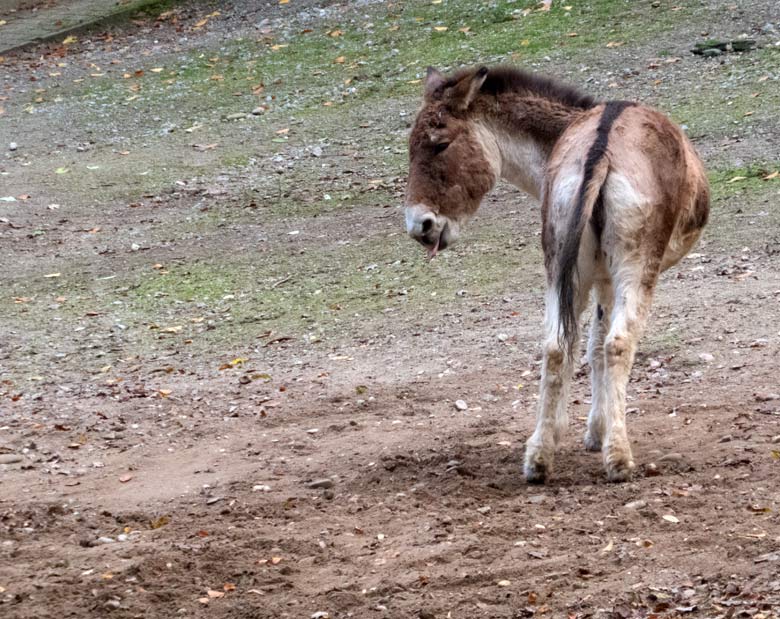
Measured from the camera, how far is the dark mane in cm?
646

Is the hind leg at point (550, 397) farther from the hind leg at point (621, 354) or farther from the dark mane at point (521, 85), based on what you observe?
the dark mane at point (521, 85)

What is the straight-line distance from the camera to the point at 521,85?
6.55 metres

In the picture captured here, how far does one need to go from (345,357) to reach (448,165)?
7.50ft

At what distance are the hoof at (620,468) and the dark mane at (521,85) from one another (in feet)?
6.75

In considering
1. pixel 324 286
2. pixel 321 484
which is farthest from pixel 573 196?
pixel 324 286

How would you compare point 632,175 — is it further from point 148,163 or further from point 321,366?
point 148,163

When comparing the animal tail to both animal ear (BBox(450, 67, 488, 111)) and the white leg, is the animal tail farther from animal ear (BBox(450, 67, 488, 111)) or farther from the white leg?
animal ear (BBox(450, 67, 488, 111))

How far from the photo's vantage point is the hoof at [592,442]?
6.23 meters

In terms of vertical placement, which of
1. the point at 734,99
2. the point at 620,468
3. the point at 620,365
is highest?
the point at 620,365

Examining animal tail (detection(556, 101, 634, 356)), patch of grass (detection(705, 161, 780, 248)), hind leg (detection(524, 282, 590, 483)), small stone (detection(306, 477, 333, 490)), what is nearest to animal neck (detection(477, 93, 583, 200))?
animal tail (detection(556, 101, 634, 356))

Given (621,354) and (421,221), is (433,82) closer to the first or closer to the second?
(421,221)

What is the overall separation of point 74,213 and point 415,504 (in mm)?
7751

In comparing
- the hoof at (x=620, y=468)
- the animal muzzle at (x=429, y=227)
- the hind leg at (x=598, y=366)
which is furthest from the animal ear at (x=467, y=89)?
the hoof at (x=620, y=468)

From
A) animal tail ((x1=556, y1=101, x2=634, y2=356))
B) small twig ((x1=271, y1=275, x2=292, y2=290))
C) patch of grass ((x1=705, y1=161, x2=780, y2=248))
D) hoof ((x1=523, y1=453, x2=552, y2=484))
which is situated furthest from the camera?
small twig ((x1=271, y1=275, x2=292, y2=290))
